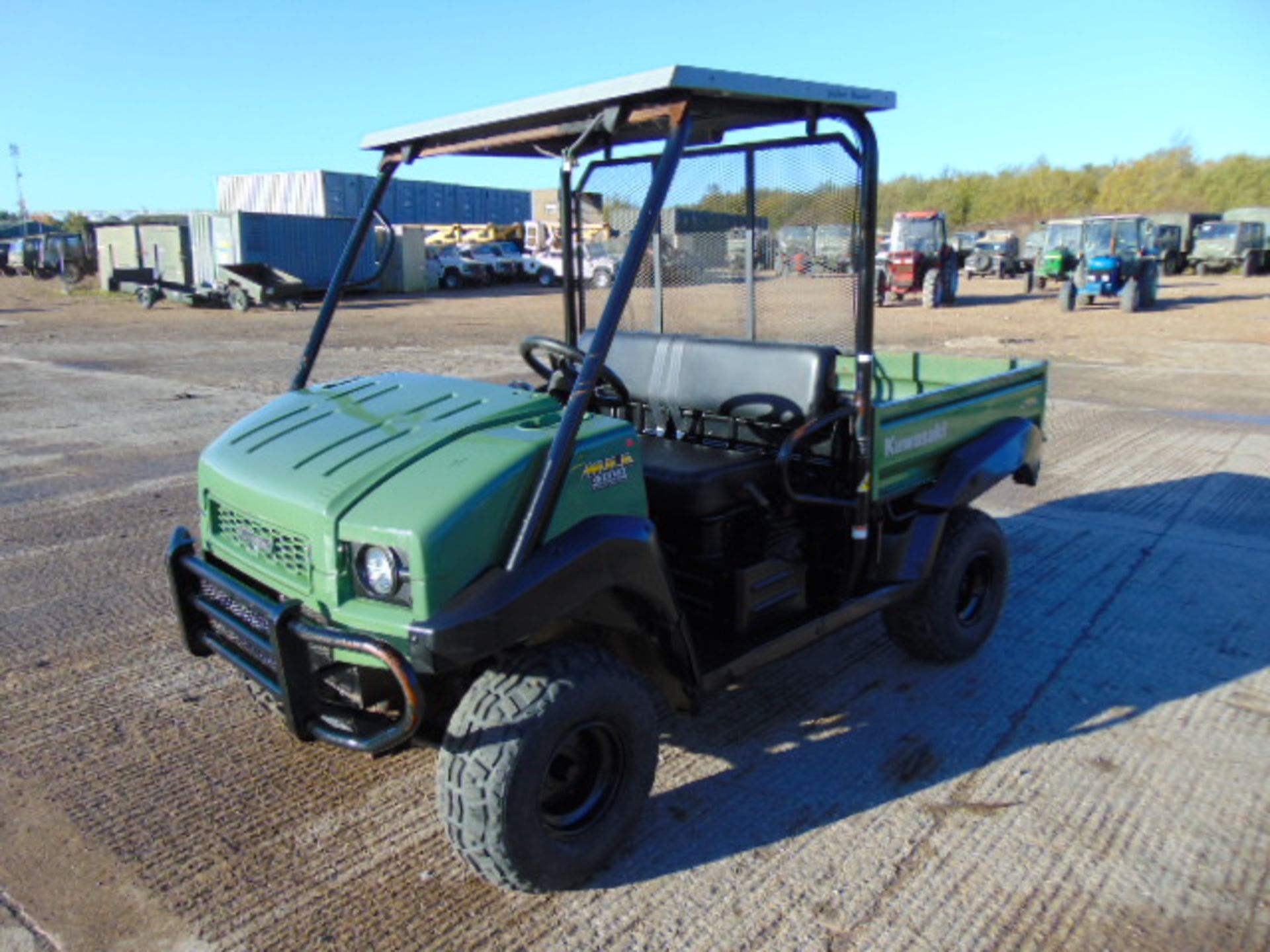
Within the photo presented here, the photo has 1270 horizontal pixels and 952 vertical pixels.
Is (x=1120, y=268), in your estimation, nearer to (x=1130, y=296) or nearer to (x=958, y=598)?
(x=1130, y=296)

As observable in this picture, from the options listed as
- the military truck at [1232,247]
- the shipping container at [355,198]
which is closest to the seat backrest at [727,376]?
the shipping container at [355,198]

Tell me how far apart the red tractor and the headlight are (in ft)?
71.6

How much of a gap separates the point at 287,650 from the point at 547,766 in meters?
0.71

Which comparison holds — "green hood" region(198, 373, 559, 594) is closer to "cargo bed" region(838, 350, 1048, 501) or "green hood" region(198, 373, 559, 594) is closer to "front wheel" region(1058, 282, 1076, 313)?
"cargo bed" region(838, 350, 1048, 501)

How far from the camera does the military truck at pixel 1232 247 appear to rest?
36219 mm

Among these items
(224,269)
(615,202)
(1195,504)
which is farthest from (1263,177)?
(615,202)

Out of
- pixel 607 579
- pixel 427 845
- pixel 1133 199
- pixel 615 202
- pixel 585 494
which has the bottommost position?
pixel 427 845

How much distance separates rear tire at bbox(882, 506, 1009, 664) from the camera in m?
3.85

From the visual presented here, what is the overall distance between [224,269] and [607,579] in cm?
2538

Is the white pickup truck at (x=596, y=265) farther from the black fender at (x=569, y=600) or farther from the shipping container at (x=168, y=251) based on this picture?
the shipping container at (x=168, y=251)

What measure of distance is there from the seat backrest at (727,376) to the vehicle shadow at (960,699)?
1.02 meters

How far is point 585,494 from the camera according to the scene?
260 cm

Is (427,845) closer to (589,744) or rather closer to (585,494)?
(589,744)

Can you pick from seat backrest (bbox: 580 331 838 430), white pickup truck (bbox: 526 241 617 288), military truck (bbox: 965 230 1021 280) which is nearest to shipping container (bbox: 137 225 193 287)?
white pickup truck (bbox: 526 241 617 288)
